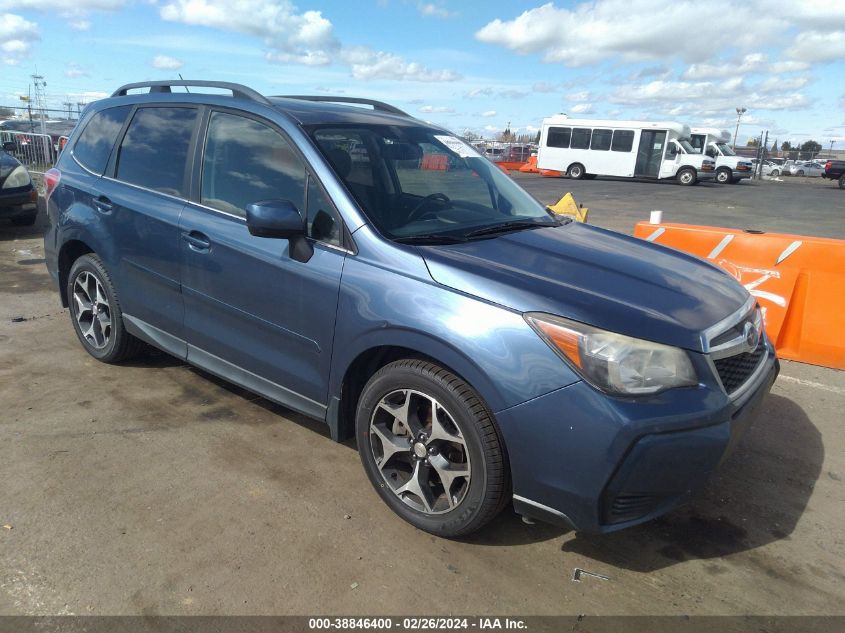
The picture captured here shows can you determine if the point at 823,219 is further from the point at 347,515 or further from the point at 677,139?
the point at 347,515

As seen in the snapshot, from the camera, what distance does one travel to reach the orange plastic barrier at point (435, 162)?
145 inches

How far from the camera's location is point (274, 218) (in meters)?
2.89

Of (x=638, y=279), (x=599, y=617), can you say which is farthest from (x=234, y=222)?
(x=599, y=617)

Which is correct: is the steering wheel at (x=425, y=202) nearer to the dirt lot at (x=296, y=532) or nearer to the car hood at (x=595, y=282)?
the car hood at (x=595, y=282)

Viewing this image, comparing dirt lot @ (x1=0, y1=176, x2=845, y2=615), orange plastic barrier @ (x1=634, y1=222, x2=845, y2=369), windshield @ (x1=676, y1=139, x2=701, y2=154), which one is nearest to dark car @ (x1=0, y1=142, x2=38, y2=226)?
dirt lot @ (x1=0, y1=176, x2=845, y2=615)

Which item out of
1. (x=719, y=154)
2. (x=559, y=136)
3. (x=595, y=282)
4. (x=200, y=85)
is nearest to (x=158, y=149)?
(x=200, y=85)

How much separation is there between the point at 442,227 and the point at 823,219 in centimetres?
1868

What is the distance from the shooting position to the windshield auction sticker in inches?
155

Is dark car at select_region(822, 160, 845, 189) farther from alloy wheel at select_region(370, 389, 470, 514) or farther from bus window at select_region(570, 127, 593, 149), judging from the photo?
→ alloy wheel at select_region(370, 389, 470, 514)

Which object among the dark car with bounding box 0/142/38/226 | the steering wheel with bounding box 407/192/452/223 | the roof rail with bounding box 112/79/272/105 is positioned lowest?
the dark car with bounding box 0/142/38/226

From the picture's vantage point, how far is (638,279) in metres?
2.87

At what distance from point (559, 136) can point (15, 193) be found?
27.4m

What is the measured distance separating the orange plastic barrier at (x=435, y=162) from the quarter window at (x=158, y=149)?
1384mm

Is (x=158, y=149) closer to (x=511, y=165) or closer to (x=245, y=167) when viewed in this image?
(x=245, y=167)
